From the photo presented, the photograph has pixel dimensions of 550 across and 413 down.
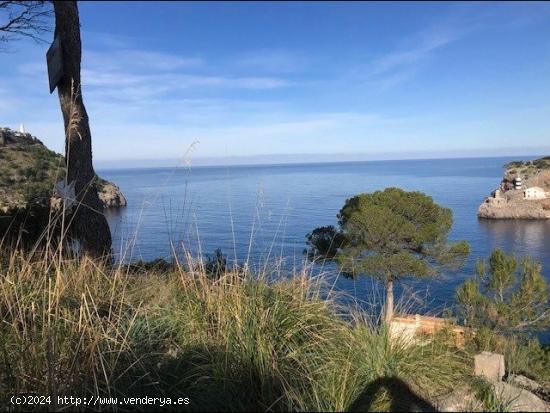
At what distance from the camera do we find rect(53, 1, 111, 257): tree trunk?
504 cm

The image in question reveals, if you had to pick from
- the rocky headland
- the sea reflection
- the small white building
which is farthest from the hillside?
the small white building

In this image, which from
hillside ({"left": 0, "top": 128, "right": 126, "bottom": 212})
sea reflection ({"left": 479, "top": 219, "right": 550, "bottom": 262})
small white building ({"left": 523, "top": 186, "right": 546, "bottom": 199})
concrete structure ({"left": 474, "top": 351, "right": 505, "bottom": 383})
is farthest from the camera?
small white building ({"left": 523, "top": 186, "right": 546, "bottom": 199})

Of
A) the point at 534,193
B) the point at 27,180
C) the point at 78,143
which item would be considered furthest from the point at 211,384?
the point at 534,193

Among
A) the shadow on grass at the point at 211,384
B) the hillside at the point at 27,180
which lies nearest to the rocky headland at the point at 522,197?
the hillside at the point at 27,180

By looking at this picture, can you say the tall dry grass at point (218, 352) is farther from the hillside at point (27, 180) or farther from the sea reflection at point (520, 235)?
the sea reflection at point (520, 235)

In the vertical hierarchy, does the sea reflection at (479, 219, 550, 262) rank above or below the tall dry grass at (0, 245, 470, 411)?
below

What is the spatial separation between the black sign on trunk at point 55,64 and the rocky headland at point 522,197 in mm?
64452

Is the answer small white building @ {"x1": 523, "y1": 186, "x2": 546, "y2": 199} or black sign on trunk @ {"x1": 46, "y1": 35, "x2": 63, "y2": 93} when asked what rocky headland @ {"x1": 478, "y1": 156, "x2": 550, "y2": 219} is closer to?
small white building @ {"x1": 523, "y1": 186, "x2": 546, "y2": 199}

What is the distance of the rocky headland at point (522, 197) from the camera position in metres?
61.8

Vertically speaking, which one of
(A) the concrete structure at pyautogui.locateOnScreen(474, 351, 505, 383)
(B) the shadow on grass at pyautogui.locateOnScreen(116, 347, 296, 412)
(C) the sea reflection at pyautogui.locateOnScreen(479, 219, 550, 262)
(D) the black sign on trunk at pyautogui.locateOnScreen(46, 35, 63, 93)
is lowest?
(C) the sea reflection at pyautogui.locateOnScreen(479, 219, 550, 262)

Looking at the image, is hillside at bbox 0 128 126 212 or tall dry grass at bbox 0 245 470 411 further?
hillside at bbox 0 128 126 212

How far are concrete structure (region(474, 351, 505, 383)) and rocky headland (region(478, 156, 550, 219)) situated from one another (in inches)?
2519

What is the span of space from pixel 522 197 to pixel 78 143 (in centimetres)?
7459

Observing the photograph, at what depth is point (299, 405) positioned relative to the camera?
215 centimetres
